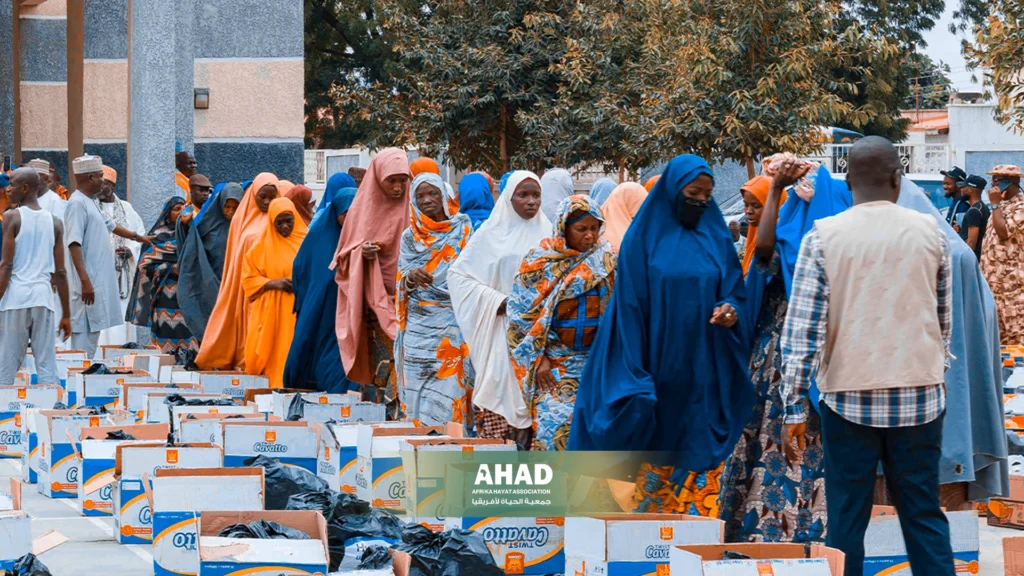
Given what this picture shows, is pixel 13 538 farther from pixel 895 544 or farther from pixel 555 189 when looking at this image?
pixel 555 189

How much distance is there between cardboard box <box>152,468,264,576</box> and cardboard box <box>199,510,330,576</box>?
590mm

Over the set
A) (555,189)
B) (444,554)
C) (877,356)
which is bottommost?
(444,554)

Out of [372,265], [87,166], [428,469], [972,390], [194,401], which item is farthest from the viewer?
A: [87,166]

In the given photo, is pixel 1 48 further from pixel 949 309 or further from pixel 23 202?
pixel 949 309

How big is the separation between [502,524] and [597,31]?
15346mm

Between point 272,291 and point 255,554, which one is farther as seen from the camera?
point 272,291

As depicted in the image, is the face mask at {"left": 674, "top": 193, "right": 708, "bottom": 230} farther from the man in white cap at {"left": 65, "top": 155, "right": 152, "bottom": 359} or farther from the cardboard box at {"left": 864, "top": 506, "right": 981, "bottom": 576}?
the man in white cap at {"left": 65, "top": 155, "right": 152, "bottom": 359}

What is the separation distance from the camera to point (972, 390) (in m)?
5.81

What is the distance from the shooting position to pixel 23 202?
10250 mm

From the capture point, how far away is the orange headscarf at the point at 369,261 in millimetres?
9094

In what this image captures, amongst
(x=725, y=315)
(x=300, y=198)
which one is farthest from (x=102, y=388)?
(x=725, y=315)

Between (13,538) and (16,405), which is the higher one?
(13,538)

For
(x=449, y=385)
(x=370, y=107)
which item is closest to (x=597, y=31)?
(x=370, y=107)

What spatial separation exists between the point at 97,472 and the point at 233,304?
373 cm
